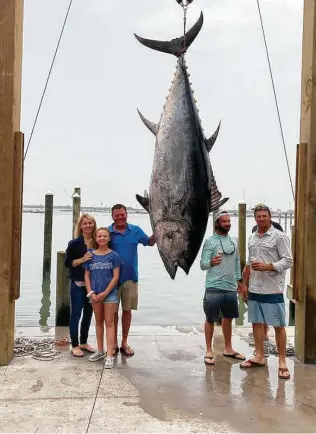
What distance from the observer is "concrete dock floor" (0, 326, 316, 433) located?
293 centimetres

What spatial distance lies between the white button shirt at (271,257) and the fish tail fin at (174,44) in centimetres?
161

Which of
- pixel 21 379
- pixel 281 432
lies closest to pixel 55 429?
pixel 21 379

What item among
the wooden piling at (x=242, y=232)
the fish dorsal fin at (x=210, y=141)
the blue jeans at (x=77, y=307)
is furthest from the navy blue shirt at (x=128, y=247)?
the wooden piling at (x=242, y=232)

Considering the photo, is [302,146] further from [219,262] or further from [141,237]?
[141,237]

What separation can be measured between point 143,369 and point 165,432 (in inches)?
49.6

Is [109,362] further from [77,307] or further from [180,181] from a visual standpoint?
[180,181]

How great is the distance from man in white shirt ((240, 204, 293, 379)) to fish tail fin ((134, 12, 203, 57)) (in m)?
1.41

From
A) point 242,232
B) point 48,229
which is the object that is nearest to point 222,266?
point 242,232

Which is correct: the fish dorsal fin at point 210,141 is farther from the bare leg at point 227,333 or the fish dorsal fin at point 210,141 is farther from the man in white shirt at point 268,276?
the bare leg at point 227,333

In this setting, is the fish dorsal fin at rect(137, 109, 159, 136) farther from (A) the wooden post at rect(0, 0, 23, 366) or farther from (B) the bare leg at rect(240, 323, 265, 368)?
(B) the bare leg at rect(240, 323, 265, 368)

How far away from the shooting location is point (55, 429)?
9.31 ft

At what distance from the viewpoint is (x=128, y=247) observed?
4.46 meters

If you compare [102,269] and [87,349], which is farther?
[87,349]

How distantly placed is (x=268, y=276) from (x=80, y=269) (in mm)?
1657
